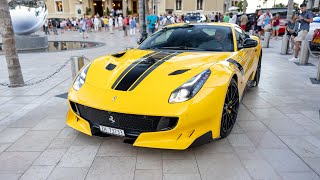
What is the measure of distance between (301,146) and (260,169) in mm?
874

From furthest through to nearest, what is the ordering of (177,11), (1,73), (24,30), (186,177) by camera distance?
(177,11)
(24,30)
(1,73)
(186,177)

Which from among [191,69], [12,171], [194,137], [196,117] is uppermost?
[191,69]

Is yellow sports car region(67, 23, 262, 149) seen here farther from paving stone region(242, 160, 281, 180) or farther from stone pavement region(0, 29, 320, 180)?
paving stone region(242, 160, 281, 180)

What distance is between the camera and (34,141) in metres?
3.70

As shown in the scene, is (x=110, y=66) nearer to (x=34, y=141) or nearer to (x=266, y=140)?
(x=34, y=141)

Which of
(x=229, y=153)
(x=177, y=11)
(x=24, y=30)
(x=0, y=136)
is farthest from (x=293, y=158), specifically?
(x=177, y=11)

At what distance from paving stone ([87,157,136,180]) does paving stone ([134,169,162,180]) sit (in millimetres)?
52

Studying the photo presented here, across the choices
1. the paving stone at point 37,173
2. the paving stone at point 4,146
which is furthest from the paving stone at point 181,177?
the paving stone at point 4,146

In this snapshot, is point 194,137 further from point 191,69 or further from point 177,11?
point 177,11

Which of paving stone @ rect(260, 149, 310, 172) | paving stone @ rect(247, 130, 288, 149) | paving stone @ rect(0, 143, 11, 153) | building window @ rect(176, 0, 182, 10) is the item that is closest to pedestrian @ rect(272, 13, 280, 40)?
paving stone @ rect(247, 130, 288, 149)

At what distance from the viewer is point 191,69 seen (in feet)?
11.3

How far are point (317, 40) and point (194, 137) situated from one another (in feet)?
27.6

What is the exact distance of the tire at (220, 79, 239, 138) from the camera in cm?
352

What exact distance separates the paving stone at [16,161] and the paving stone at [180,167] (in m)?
1.51
